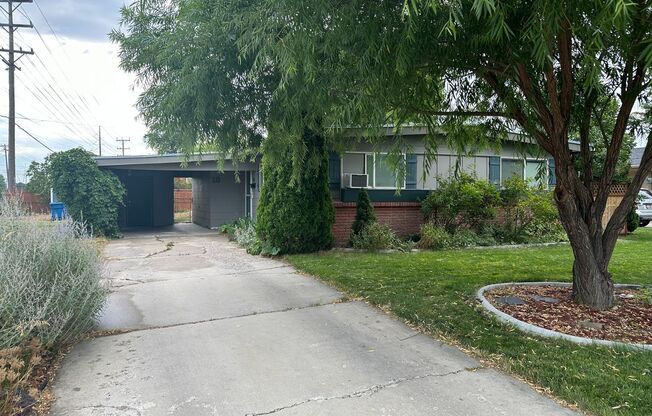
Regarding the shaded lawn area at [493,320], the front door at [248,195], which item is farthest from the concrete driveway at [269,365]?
the front door at [248,195]

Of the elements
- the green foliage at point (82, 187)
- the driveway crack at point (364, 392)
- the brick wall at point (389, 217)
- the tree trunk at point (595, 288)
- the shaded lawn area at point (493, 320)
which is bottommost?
the driveway crack at point (364, 392)

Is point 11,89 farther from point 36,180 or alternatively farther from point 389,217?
point 389,217

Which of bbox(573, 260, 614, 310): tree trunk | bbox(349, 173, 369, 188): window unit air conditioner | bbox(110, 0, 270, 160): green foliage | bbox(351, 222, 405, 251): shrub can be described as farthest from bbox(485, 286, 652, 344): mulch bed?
bbox(349, 173, 369, 188): window unit air conditioner

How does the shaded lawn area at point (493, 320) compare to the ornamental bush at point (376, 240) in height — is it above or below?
below

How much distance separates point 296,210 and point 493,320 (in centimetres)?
552

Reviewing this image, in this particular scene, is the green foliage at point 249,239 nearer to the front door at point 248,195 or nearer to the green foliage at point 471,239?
the front door at point 248,195

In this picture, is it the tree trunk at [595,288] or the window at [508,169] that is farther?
the window at [508,169]

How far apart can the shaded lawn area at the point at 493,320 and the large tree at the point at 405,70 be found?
1.48 metres

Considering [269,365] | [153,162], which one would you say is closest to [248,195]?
[153,162]

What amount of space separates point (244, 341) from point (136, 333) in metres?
1.25

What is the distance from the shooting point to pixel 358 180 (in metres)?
11.2

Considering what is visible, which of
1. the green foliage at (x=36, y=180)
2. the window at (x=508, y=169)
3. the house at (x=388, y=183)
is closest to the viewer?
the house at (x=388, y=183)

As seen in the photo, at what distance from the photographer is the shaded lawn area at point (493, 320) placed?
3208 mm

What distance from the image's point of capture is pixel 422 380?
3420 mm
